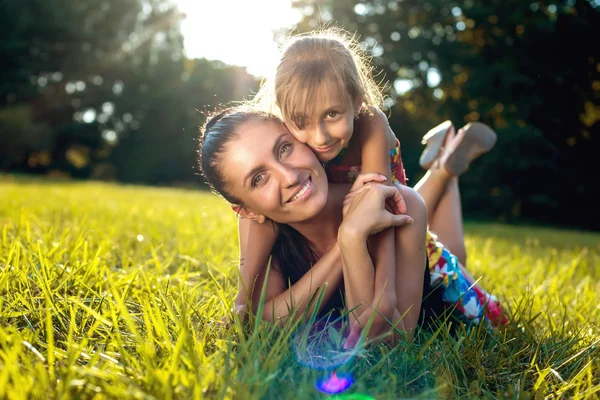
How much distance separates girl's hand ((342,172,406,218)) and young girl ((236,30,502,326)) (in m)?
0.08

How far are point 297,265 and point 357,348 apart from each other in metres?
0.79

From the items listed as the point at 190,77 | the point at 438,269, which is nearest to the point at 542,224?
the point at 438,269

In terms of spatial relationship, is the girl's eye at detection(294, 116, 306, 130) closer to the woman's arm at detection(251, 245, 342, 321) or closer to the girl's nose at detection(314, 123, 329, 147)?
the girl's nose at detection(314, 123, 329, 147)

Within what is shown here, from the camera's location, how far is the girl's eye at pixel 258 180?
1.78 m

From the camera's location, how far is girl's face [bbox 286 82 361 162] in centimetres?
190

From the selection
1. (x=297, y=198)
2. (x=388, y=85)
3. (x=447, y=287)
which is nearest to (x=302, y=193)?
(x=297, y=198)

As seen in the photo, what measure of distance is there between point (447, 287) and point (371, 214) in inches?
31.0

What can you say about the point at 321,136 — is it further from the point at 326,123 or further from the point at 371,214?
the point at 371,214

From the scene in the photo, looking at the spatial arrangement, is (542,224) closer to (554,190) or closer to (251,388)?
(554,190)

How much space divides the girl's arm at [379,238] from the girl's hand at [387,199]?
0.26 ft

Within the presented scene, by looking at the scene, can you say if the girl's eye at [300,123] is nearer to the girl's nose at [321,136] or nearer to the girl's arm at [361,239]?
the girl's nose at [321,136]

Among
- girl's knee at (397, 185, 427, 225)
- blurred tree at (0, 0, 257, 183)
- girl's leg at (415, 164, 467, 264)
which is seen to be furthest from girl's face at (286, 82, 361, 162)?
blurred tree at (0, 0, 257, 183)

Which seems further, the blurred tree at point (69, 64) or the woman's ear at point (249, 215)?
the blurred tree at point (69, 64)

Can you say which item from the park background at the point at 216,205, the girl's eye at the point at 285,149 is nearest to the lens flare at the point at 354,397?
the park background at the point at 216,205
